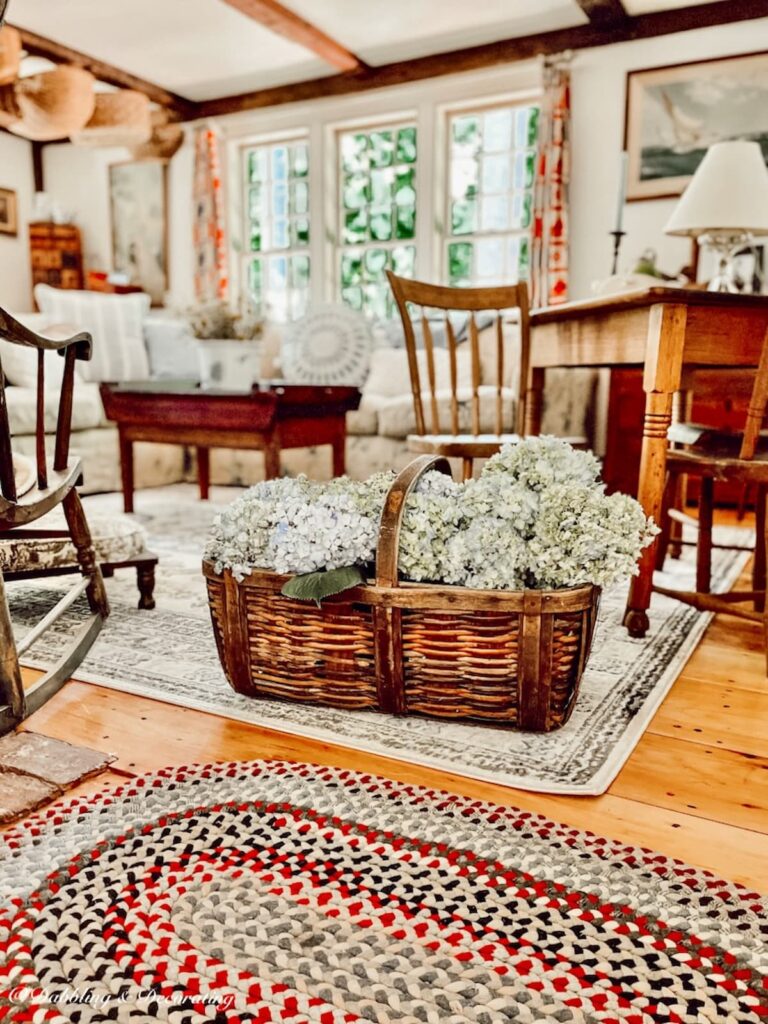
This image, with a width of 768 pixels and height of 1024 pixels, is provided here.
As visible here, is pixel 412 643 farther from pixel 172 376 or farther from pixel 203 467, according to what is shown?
pixel 172 376

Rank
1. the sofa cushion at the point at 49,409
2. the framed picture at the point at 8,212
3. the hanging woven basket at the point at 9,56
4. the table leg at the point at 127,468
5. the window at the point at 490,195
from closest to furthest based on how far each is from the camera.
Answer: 1. the hanging woven basket at the point at 9,56
2. the table leg at the point at 127,468
3. the sofa cushion at the point at 49,409
4. the window at the point at 490,195
5. the framed picture at the point at 8,212

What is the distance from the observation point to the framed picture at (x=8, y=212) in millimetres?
7164

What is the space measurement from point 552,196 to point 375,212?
1500 mm

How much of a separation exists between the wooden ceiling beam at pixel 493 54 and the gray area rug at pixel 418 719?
151 inches

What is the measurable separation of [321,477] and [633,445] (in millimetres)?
1534

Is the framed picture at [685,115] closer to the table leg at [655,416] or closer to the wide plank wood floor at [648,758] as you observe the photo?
the table leg at [655,416]

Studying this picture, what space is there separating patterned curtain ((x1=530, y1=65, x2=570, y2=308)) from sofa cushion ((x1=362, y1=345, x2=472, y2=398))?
1.16 metres

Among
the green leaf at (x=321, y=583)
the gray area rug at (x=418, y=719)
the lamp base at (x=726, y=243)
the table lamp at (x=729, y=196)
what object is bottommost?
the gray area rug at (x=418, y=719)

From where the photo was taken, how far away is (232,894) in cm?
87

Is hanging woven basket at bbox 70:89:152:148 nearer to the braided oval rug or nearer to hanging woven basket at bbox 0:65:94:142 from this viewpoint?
hanging woven basket at bbox 0:65:94:142

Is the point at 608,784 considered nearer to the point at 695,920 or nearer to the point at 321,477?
the point at 695,920

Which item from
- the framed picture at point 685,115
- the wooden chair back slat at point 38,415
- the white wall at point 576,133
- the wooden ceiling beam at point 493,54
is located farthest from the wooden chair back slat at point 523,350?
the wooden ceiling beam at point 493,54

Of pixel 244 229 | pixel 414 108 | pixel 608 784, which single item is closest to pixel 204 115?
pixel 244 229

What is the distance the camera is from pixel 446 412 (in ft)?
11.7
